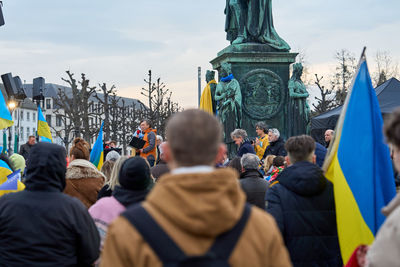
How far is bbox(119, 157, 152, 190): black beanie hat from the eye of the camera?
15.0 ft

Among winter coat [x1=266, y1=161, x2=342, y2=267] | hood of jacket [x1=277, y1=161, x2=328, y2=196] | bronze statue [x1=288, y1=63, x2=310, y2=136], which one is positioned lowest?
winter coat [x1=266, y1=161, x2=342, y2=267]

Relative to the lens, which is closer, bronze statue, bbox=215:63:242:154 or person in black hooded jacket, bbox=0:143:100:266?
person in black hooded jacket, bbox=0:143:100:266

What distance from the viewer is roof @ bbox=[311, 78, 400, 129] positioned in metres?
14.4

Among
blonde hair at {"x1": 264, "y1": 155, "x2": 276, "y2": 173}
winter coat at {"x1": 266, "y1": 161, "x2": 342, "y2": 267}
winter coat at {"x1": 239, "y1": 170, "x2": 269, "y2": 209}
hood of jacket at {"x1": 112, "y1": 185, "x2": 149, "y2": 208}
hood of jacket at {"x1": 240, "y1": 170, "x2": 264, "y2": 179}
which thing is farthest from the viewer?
blonde hair at {"x1": 264, "y1": 155, "x2": 276, "y2": 173}

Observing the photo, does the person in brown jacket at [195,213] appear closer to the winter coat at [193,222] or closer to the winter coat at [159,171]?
the winter coat at [193,222]

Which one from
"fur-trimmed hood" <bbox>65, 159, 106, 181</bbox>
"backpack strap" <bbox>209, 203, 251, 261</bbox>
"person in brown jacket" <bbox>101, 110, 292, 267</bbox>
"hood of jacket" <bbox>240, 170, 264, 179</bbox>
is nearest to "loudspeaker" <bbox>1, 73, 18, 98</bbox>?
"fur-trimmed hood" <bbox>65, 159, 106, 181</bbox>

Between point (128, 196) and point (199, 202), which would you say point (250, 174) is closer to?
point (128, 196)

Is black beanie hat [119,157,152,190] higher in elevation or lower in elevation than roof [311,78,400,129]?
lower

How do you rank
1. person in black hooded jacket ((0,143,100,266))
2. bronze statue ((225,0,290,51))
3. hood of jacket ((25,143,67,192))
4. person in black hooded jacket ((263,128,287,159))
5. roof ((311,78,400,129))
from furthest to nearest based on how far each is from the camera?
bronze statue ((225,0,290,51))
roof ((311,78,400,129))
person in black hooded jacket ((263,128,287,159))
hood of jacket ((25,143,67,192))
person in black hooded jacket ((0,143,100,266))

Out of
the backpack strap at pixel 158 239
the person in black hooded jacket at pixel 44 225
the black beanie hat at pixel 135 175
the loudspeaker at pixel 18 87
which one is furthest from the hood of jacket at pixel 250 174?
the loudspeaker at pixel 18 87

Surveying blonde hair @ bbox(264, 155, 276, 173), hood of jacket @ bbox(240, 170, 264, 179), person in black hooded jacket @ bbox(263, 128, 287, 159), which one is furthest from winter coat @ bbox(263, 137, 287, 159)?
hood of jacket @ bbox(240, 170, 264, 179)

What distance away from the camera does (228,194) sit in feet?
8.02

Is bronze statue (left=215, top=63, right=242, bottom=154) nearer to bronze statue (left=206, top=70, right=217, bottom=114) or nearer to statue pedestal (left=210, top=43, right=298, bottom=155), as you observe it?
statue pedestal (left=210, top=43, right=298, bottom=155)

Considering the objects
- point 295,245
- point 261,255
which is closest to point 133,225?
point 261,255
